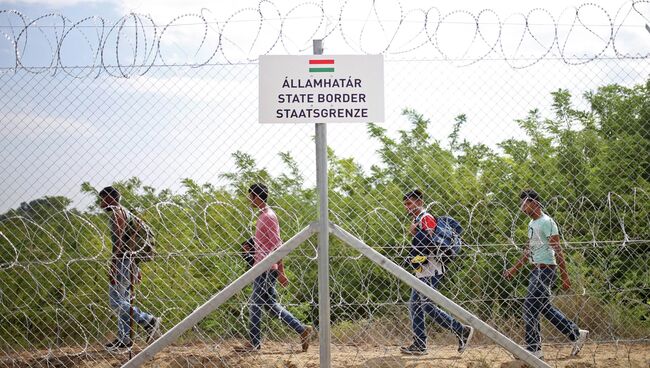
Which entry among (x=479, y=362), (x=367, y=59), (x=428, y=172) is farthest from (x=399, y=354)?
(x=367, y=59)

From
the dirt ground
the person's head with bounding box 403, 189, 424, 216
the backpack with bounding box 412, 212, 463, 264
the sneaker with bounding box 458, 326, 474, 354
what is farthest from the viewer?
the person's head with bounding box 403, 189, 424, 216

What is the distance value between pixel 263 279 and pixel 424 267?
1444mm

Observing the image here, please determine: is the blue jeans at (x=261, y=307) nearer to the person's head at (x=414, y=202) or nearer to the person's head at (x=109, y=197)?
the person's head at (x=414, y=202)

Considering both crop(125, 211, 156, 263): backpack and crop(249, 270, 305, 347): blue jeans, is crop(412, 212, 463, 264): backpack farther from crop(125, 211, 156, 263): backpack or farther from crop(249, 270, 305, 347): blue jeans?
crop(125, 211, 156, 263): backpack

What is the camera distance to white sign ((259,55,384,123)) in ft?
17.2

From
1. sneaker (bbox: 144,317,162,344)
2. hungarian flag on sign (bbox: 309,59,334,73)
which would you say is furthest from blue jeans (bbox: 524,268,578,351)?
sneaker (bbox: 144,317,162,344)

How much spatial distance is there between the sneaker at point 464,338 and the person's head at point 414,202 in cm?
116

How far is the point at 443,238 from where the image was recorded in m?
6.44

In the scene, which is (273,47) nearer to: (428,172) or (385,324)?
(428,172)

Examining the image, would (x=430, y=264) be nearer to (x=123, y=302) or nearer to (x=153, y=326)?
(x=153, y=326)

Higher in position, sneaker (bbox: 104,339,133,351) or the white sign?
the white sign

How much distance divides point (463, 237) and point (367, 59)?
263 centimetres

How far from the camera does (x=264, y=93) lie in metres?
5.25

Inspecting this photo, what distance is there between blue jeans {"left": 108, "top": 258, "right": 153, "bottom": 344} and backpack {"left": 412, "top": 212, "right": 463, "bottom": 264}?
2.53m
